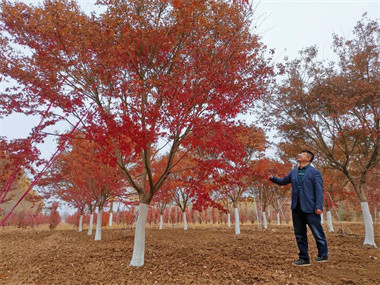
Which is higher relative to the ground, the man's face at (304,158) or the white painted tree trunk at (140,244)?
the man's face at (304,158)

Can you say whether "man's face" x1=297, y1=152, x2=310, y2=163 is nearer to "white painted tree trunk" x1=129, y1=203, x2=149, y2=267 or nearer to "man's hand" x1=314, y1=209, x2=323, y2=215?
"man's hand" x1=314, y1=209, x2=323, y2=215

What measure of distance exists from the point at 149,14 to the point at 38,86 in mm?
3406

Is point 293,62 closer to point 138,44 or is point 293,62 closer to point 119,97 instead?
point 138,44

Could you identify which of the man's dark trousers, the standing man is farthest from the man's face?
the man's dark trousers

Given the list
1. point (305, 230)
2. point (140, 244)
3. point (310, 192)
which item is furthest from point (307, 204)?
point (140, 244)

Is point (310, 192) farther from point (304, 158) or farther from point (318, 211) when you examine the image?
point (304, 158)

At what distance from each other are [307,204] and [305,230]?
0.65 m

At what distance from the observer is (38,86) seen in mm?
5516

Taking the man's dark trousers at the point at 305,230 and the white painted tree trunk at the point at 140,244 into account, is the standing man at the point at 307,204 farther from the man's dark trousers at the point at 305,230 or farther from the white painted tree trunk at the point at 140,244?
the white painted tree trunk at the point at 140,244

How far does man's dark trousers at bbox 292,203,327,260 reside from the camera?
4.23 m

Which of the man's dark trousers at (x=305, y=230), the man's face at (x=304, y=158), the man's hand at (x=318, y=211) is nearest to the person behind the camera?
the man's hand at (x=318, y=211)

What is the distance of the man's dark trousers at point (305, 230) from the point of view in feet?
13.9

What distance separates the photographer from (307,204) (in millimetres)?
4281

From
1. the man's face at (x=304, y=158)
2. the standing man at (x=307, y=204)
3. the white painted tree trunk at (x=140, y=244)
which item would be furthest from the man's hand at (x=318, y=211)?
the white painted tree trunk at (x=140, y=244)
